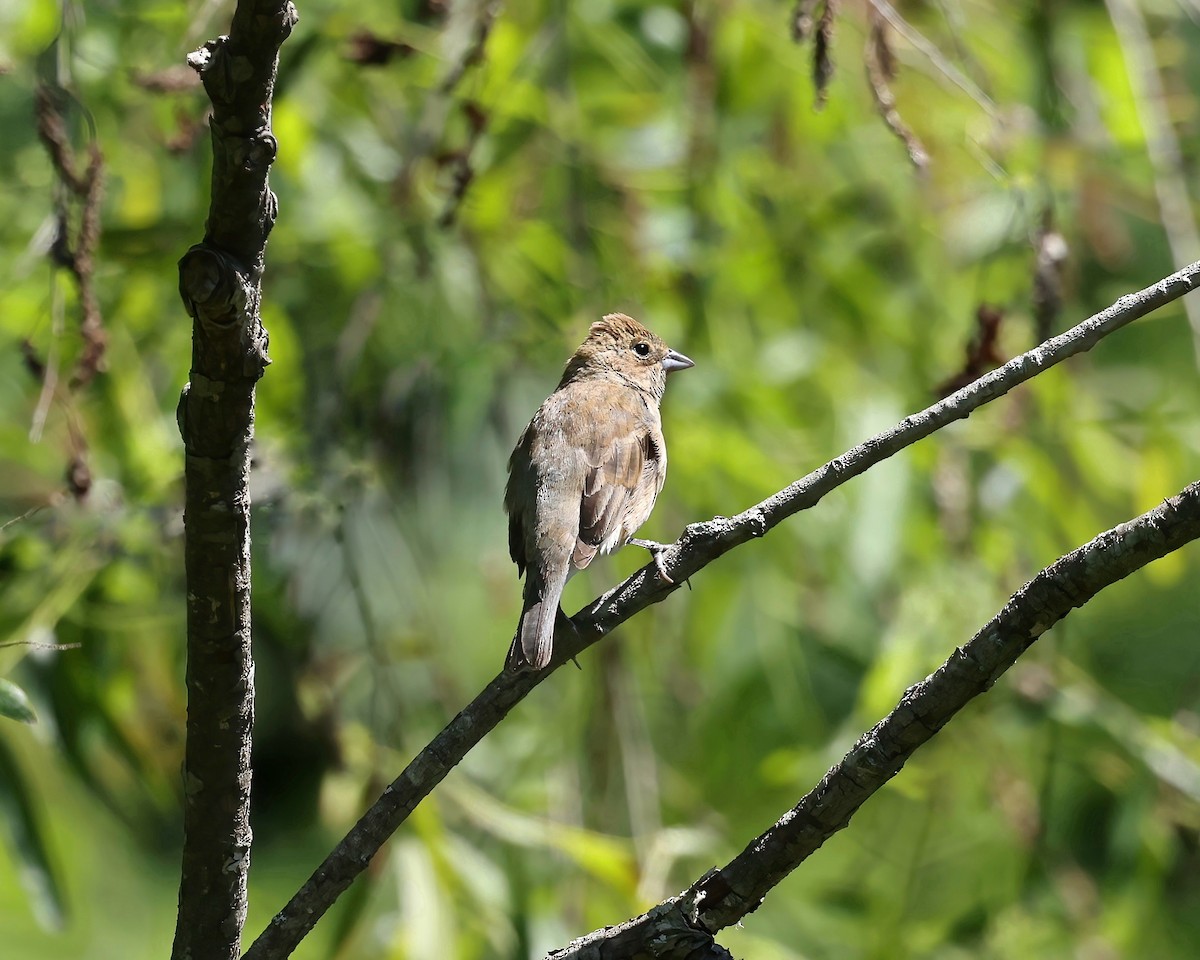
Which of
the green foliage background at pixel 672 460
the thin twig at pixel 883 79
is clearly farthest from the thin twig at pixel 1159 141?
the thin twig at pixel 883 79

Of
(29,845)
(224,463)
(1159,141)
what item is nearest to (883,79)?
(224,463)

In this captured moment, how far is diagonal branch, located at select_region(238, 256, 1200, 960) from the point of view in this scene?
6.98ft

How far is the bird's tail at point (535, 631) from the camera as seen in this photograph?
290 centimetres

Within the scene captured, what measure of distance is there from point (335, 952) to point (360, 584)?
1108mm

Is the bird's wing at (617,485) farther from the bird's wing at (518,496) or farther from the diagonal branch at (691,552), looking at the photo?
the diagonal branch at (691,552)

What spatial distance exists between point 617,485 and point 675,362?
97cm

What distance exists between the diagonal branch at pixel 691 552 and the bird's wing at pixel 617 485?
150 cm

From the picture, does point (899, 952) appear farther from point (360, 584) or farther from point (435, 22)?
point (435, 22)

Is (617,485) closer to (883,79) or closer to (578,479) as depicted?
(578,479)

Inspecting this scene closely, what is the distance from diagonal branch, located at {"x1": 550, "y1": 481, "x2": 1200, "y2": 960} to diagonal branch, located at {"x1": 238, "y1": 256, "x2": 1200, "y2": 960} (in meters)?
0.29

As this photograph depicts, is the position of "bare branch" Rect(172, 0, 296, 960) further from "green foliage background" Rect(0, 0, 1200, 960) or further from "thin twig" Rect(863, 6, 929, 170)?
"green foliage background" Rect(0, 0, 1200, 960)

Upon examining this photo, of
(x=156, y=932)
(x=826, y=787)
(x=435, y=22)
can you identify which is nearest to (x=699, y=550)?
(x=826, y=787)

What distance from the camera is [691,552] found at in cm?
239

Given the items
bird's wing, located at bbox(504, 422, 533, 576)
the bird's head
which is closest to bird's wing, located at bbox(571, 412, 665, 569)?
bird's wing, located at bbox(504, 422, 533, 576)
